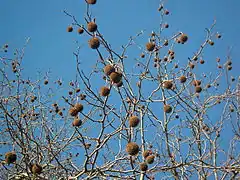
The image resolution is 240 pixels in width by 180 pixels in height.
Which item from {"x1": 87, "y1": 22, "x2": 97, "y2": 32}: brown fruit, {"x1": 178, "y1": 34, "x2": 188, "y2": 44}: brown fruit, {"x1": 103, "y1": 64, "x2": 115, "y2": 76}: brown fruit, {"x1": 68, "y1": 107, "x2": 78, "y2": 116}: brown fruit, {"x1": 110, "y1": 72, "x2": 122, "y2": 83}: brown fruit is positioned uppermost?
{"x1": 178, "y1": 34, "x2": 188, "y2": 44}: brown fruit

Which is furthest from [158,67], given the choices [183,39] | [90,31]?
[90,31]

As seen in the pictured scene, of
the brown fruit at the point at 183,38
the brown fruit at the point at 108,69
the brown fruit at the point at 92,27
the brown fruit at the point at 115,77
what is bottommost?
Answer: the brown fruit at the point at 115,77

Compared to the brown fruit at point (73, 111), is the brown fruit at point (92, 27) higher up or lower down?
higher up

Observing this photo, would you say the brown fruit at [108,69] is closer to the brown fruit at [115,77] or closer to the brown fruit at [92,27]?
the brown fruit at [115,77]

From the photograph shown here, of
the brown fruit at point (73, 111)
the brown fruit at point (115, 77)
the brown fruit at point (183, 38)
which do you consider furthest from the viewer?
the brown fruit at point (183, 38)

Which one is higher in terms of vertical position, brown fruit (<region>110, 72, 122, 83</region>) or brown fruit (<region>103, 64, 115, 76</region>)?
brown fruit (<region>103, 64, 115, 76</region>)

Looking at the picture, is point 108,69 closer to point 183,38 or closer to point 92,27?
point 92,27

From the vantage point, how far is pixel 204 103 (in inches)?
214

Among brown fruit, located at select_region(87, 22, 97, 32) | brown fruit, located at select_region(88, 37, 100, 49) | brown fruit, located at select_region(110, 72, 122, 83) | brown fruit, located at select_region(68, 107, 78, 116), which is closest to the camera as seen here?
brown fruit, located at select_region(110, 72, 122, 83)

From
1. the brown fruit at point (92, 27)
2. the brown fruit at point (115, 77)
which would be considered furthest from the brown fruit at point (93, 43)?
the brown fruit at point (115, 77)

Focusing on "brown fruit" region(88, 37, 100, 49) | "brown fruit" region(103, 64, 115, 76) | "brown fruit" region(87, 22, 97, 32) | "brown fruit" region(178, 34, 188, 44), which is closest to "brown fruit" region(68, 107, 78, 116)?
"brown fruit" region(103, 64, 115, 76)

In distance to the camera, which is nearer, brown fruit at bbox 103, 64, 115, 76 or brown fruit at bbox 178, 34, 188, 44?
brown fruit at bbox 103, 64, 115, 76

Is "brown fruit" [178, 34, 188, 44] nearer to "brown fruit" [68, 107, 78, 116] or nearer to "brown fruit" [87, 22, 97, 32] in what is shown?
"brown fruit" [87, 22, 97, 32]

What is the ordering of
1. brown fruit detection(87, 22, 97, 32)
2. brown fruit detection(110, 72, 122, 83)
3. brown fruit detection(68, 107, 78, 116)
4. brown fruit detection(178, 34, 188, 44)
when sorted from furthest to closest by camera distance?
brown fruit detection(178, 34, 188, 44) < brown fruit detection(87, 22, 97, 32) < brown fruit detection(68, 107, 78, 116) < brown fruit detection(110, 72, 122, 83)
